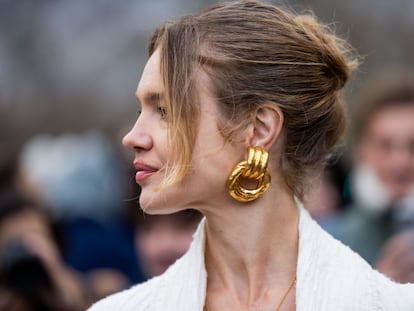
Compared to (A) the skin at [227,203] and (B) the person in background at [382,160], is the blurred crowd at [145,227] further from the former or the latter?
(A) the skin at [227,203]

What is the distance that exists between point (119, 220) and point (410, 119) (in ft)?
8.44

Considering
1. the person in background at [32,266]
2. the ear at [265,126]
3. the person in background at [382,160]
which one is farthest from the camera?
the person in background at [382,160]

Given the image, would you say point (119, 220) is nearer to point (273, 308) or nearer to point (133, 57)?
point (273, 308)

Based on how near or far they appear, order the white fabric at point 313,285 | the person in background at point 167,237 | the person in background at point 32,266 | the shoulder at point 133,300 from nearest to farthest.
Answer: the white fabric at point 313,285
the shoulder at point 133,300
the person in background at point 32,266
the person in background at point 167,237

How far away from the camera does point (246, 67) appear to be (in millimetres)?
4066

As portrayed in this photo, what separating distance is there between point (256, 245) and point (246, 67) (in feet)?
1.83

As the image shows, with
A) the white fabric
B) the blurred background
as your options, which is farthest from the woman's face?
the blurred background

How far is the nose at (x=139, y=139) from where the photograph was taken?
4062mm

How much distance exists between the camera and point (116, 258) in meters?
7.34

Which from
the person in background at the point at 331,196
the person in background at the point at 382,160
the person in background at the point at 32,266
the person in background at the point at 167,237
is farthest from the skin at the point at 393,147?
the person in background at the point at 32,266

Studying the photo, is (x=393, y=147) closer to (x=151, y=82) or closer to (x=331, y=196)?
(x=331, y=196)

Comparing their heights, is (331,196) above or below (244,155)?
below

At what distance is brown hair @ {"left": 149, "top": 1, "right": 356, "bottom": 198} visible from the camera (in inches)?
159

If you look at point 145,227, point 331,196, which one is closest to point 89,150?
point 331,196
